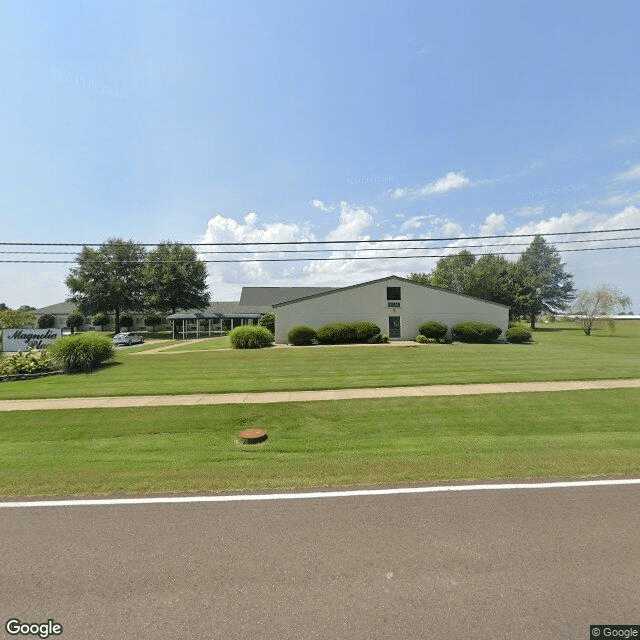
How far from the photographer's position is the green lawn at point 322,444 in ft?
15.8

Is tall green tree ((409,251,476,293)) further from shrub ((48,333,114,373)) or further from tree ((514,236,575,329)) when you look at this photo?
shrub ((48,333,114,373))

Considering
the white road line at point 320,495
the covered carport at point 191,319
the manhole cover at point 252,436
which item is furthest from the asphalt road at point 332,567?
the covered carport at point 191,319

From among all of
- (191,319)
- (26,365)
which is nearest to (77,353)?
(26,365)

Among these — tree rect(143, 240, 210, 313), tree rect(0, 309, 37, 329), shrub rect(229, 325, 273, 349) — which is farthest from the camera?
tree rect(143, 240, 210, 313)

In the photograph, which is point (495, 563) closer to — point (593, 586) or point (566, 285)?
point (593, 586)

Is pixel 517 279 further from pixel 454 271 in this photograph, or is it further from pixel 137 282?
pixel 137 282

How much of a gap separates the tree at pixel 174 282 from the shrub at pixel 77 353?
91.2ft

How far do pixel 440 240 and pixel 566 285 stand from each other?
5290 centimetres

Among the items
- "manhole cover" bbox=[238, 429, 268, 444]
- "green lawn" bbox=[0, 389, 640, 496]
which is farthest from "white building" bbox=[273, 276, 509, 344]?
"manhole cover" bbox=[238, 429, 268, 444]

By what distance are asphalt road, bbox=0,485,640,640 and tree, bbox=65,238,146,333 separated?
47278 millimetres

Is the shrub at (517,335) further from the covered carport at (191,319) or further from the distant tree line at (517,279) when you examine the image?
the covered carport at (191,319)

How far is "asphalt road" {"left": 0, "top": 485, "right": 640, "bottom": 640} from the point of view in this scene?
2400 millimetres

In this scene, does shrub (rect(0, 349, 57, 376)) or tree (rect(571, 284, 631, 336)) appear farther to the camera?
tree (rect(571, 284, 631, 336))

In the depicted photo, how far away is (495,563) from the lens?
298cm
